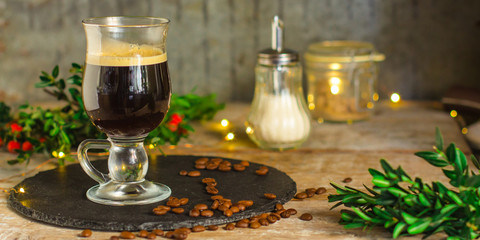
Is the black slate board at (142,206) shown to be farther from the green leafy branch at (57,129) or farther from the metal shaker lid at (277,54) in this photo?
the metal shaker lid at (277,54)

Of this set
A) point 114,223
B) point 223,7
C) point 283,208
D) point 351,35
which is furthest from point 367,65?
point 114,223

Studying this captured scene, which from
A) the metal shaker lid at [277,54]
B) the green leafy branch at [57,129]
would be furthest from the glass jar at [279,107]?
the green leafy branch at [57,129]

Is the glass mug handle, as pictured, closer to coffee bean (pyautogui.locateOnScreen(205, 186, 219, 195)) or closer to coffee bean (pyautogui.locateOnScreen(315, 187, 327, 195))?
coffee bean (pyautogui.locateOnScreen(205, 186, 219, 195))

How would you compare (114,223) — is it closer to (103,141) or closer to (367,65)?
(103,141)

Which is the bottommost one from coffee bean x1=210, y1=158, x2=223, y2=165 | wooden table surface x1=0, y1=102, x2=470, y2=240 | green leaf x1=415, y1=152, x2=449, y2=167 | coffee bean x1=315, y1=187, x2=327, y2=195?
wooden table surface x1=0, y1=102, x2=470, y2=240

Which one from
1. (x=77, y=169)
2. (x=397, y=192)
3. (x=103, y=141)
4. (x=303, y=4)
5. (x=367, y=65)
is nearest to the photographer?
(x=397, y=192)

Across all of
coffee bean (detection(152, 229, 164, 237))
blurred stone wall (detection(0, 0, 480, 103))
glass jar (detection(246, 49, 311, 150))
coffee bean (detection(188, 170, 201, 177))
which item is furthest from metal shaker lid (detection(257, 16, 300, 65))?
coffee bean (detection(152, 229, 164, 237))

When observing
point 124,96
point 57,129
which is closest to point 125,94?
point 124,96

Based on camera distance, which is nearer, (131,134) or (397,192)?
(397,192)
